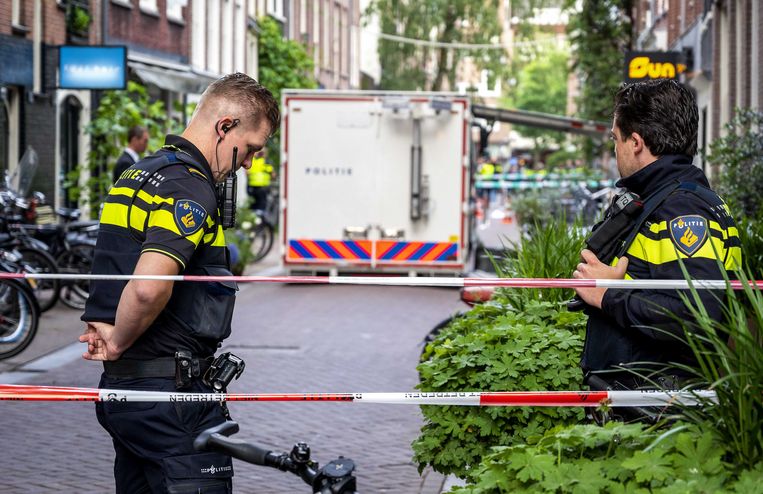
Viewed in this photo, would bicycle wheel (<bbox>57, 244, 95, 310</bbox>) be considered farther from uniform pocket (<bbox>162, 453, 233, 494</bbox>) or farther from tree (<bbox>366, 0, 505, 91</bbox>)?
tree (<bbox>366, 0, 505, 91</bbox>)

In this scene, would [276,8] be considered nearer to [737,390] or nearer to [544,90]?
[737,390]

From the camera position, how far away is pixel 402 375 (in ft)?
35.9

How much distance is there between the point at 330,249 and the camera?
1956 cm

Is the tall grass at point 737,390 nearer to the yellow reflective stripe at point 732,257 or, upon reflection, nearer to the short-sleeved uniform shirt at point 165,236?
the yellow reflective stripe at point 732,257

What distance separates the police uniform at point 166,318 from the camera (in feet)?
12.4

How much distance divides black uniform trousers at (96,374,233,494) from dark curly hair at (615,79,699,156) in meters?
1.44

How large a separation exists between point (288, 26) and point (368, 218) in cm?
3007

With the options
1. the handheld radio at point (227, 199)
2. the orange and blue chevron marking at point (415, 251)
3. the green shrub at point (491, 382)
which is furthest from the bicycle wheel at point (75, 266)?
the handheld radio at point (227, 199)

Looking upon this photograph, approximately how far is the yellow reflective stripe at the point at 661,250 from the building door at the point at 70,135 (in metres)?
21.2

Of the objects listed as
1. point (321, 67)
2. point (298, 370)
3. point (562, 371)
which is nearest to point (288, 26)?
point (321, 67)

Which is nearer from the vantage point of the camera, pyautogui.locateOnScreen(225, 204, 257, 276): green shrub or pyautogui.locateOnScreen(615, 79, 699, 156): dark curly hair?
pyautogui.locateOnScreen(615, 79, 699, 156): dark curly hair

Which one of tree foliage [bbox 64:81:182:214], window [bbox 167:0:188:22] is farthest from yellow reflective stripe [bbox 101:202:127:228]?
window [bbox 167:0:188:22]

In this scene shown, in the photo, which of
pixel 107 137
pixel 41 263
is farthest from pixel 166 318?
pixel 107 137

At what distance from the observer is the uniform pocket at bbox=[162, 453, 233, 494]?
3.73 metres
